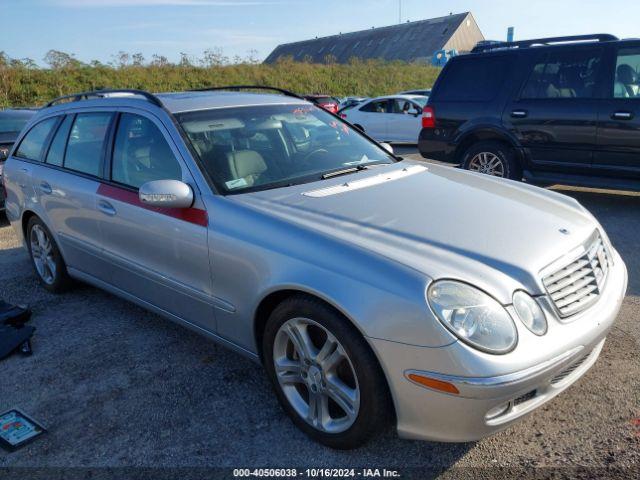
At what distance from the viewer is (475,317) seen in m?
2.12

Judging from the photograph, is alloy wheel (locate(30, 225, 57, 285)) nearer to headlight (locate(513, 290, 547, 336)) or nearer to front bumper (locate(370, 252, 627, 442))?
front bumper (locate(370, 252, 627, 442))

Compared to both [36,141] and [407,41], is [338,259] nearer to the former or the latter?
[36,141]

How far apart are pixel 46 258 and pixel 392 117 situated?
35.8ft

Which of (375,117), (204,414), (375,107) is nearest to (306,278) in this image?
(204,414)

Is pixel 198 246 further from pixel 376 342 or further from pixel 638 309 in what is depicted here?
pixel 638 309

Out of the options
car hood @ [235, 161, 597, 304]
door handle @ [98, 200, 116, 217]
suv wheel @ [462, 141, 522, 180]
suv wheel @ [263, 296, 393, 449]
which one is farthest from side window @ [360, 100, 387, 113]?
suv wheel @ [263, 296, 393, 449]

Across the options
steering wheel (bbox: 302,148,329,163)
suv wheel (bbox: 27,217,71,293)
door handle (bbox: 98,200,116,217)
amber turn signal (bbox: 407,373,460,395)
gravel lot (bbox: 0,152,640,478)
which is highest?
steering wheel (bbox: 302,148,329,163)

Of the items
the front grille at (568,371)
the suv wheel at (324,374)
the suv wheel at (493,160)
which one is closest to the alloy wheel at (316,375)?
the suv wheel at (324,374)

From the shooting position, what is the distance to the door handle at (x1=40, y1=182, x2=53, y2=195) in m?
4.28

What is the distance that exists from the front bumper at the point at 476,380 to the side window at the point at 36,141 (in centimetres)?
364

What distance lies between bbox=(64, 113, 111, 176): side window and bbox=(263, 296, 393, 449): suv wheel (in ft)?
6.67

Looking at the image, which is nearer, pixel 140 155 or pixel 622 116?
pixel 140 155

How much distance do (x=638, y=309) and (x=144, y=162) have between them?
3451mm

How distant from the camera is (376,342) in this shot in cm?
219
